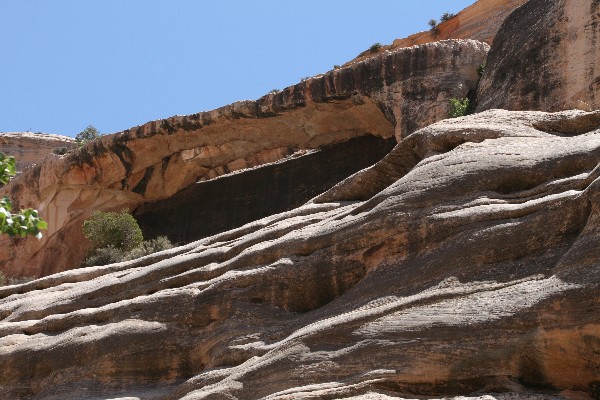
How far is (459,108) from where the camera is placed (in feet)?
78.6

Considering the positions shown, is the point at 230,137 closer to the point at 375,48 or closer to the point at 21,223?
the point at 375,48

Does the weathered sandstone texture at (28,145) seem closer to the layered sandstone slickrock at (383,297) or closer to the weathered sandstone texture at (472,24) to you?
the weathered sandstone texture at (472,24)

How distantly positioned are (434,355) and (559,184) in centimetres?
254

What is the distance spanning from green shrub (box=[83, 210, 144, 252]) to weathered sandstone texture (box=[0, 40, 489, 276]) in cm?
263

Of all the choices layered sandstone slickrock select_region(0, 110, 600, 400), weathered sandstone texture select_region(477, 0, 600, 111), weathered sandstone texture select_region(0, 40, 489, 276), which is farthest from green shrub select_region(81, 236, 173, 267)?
layered sandstone slickrock select_region(0, 110, 600, 400)

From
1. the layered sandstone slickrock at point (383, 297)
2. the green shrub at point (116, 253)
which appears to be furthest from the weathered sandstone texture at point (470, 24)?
the layered sandstone slickrock at point (383, 297)

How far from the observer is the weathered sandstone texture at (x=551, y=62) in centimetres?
2073

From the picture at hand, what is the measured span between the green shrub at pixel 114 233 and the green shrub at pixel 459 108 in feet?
35.0

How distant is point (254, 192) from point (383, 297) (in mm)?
21193

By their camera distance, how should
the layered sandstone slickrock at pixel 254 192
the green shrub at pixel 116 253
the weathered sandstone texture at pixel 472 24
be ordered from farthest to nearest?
the weathered sandstone texture at pixel 472 24 < the layered sandstone slickrock at pixel 254 192 < the green shrub at pixel 116 253

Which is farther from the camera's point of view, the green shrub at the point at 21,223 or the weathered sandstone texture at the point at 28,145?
the weathered sandstone texture at the point at 28,145

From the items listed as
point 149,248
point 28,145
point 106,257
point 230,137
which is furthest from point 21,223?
point 28,145

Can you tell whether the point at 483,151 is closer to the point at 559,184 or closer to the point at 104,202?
the point at 559,184

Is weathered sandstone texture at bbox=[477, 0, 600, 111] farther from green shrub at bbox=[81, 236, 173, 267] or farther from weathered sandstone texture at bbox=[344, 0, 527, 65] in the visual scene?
weathered sandstone texture at bbox=[344, 0, 527, 65]
